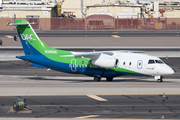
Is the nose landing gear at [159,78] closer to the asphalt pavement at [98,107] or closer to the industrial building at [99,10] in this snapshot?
the asphalt pavement at [98,107]

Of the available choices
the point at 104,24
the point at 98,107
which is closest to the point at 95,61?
the point at 98,107

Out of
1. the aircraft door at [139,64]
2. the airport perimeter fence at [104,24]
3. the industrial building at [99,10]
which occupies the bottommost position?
the aircraft door at [139,64]

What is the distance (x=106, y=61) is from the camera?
1222 inches

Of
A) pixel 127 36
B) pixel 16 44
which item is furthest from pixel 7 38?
pixel 127 36

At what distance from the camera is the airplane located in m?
30.4

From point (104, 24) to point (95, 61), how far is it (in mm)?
56258

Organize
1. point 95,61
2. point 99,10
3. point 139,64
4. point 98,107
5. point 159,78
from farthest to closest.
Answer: point 99,10
point 95,61
point 139,64
point 159,78
point 98,107

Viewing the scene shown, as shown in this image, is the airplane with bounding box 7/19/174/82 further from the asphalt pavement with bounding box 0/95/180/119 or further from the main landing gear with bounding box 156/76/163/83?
the asphalt pavement with bounding box 0/95/180/119

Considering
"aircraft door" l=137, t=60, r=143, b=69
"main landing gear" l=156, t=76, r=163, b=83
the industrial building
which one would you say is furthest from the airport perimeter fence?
"main landing gear" l=156, t=76, r=163, b=83

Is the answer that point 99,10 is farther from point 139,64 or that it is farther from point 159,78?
point 159,78

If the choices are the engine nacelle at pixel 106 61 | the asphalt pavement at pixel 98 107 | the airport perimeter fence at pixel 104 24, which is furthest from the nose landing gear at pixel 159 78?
the airport perimeter fence at pixel 104 24

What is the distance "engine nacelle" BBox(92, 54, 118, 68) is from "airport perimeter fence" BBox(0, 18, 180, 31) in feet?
177

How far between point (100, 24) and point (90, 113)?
222ft

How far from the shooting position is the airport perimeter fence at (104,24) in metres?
85.2
